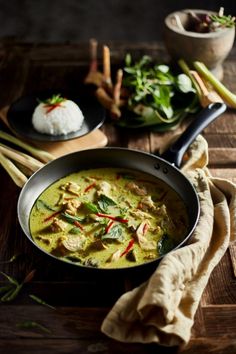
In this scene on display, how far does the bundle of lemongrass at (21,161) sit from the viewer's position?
6.35ft

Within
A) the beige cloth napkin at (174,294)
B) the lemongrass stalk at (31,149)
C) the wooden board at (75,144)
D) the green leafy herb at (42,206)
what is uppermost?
the beige cloth napkin at (174,294)

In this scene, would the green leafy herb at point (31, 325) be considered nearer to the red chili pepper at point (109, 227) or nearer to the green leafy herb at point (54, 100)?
the red chili pepper at point (109, 227)

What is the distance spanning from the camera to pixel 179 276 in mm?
1428

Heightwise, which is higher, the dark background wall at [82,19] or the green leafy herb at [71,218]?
the green leafy herb at [71,218]

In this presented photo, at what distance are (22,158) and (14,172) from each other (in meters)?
0.08

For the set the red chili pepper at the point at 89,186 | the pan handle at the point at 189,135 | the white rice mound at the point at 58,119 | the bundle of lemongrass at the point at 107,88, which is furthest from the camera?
the bundle of lemongrass at the point at 107,88

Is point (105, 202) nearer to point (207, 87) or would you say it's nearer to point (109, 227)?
point (109, 227)

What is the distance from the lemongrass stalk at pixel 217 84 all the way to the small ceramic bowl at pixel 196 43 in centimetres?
6

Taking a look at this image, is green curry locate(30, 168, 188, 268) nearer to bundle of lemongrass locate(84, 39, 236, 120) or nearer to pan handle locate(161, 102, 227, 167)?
pan handle locate(161, 102, 227, 167)

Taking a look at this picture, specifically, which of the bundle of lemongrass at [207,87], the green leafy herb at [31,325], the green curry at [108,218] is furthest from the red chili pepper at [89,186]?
the bundle of lemongrass at [207,87]

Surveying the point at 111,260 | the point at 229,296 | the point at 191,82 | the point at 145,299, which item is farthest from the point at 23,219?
the point at 191,82

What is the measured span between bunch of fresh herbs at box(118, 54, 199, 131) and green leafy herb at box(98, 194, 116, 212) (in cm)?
59

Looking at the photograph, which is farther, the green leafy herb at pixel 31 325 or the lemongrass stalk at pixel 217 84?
the lemongrass stalk at pixel 217 84

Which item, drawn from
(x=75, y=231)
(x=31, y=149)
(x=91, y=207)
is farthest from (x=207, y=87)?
(x=75, y=231)
